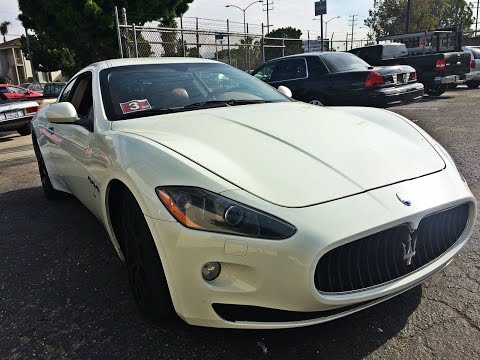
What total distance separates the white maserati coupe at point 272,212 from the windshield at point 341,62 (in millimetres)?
6486

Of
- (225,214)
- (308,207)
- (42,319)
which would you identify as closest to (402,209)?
(308,207)

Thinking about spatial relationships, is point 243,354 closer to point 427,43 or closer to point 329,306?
point 329,306

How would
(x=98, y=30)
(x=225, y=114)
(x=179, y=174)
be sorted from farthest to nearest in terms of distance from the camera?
(x=98, y=30) < (x=225, y=114) < (x=179, y=174)

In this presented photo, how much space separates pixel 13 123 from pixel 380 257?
10.2 metres

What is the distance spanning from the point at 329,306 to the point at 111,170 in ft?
4.47

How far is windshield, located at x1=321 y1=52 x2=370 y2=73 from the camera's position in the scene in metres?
8.91

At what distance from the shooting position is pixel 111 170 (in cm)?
241

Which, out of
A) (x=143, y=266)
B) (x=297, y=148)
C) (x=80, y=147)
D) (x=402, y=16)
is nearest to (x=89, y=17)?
(x=80, y=147)

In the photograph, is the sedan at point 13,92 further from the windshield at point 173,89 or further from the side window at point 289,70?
the windshield at point 173,89

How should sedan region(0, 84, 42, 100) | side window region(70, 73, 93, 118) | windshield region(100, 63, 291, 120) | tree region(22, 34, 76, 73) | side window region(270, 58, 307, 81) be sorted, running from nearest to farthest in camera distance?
windshield region(100, 63, 291, 120) < side window region(70, 73, 93, 118) < side window region(270, 58, 307, 81) < sedan region(0, 84, 42, 100) < tree region(22, 34, 76, 73)

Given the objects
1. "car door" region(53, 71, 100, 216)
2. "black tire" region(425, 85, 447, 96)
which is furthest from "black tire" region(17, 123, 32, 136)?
"black tire" region(425, 85, 447, 96)

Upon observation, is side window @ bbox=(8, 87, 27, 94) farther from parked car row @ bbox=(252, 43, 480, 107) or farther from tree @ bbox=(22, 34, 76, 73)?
tree @ bbox=(22, 34, 76, 73)

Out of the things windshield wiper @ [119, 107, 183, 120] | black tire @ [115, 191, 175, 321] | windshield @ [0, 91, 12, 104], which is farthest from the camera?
windshield @ [0, 91, 12, 104]

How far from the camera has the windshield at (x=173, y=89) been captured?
2.99 metres
